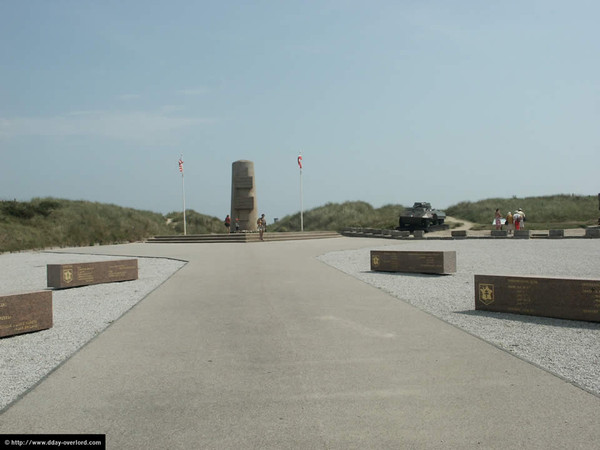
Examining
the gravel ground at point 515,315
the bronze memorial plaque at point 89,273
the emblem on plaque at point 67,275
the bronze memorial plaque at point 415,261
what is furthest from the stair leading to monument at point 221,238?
the emblem on plaque at point 67,275

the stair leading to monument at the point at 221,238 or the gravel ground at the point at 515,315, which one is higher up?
the stair leading to monument at the point at 221,238

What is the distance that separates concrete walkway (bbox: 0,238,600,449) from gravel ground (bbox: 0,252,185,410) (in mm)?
328

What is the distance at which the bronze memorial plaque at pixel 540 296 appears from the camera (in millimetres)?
7891

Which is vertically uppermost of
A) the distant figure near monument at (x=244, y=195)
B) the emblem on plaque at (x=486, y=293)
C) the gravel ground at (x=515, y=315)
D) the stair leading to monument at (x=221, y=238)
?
the distant figure near monument at (x=244, y=195)

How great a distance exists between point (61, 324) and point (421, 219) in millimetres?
33738

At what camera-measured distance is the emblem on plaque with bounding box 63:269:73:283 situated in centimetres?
1303

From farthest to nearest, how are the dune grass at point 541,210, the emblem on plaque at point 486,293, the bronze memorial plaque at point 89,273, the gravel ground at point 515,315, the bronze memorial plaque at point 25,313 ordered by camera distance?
the dune grass at point 541,210 → the bronze memorial plaque at point 89,273 → the emblem on plaque at point 486,293 → the bronze memorial plaque at point 25,313 → the gravel ground at point 515,315

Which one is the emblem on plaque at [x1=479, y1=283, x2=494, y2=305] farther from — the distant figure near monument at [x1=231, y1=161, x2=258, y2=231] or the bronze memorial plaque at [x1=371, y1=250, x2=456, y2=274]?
the distant figure near monument at [x1=231, y1=161, x2=258, y2=231]

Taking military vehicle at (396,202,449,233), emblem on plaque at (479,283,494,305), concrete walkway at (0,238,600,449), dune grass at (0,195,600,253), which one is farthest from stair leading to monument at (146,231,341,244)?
concrete walkway at (0,238,600,449)

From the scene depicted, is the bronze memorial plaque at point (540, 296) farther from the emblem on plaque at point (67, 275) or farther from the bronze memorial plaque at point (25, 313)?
the emblem on plaque at point (67, 275)

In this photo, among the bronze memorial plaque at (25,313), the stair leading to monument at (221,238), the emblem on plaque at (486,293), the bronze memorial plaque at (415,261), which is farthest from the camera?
the stair leading to monument at (221,238)

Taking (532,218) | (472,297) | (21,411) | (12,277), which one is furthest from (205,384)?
(532,218)

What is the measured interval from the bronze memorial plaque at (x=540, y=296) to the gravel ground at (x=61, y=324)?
6.23 metres

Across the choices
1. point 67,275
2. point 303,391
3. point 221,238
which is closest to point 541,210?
point 221,238
